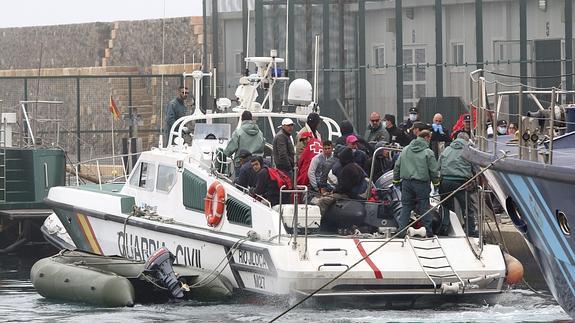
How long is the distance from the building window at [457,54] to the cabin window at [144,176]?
7.92 m

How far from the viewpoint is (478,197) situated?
15023mm

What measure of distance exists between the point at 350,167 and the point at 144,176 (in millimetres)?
3201

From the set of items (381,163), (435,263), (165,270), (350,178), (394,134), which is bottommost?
(165,270)

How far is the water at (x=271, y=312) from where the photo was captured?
14586mm

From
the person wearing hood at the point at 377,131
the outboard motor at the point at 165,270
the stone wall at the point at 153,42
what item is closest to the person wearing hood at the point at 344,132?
the person wearing hood at the point at 377,131

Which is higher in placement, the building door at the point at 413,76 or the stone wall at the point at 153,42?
the stone wall at the point at 153,42

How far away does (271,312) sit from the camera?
15109mm

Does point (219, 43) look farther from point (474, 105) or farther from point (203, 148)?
point (474, 105)

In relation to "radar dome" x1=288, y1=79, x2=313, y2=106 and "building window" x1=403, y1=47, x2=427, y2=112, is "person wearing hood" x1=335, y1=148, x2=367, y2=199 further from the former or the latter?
"building window" x1=403, y1=47, x2=427, y2=112

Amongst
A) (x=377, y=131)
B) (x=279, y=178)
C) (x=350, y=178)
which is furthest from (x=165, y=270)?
(x=377, y=131)

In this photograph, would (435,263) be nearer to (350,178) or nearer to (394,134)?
(350,178)

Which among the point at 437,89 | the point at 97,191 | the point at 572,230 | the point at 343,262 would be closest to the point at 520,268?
the point at 343,262

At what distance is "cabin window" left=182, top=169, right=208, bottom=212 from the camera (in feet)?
54.7

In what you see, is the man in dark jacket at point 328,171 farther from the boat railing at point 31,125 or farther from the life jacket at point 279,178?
the boat railing at point 31,125
